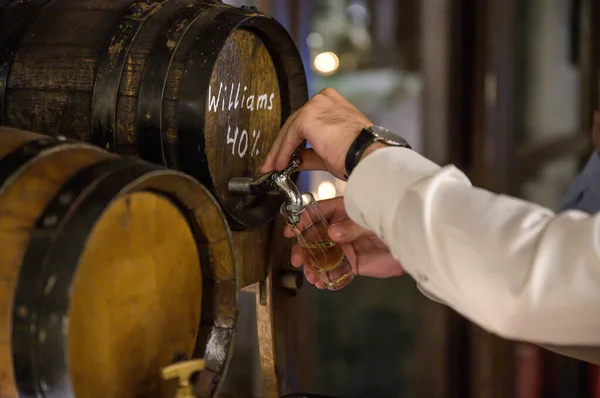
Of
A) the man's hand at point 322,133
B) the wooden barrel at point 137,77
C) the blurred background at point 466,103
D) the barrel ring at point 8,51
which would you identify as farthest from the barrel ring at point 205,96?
the blurred background at point 466,103

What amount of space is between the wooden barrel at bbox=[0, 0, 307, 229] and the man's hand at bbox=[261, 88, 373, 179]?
0.10 m

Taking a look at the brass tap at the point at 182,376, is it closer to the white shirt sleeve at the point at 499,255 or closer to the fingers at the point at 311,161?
the white shirt sleeve at the point at 499,255

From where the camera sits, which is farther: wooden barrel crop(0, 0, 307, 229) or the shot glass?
the shot glass

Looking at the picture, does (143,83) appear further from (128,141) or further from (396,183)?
(396,183)

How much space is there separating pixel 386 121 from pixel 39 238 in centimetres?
236

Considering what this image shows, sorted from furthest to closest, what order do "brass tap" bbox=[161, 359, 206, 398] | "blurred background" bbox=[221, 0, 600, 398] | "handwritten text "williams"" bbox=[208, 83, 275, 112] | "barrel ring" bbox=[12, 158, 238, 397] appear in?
"blurred background" bbox=[221, 0, 600, 398] → "handwritten text "williams"" bbox=[208, 83, 275, 112] → "brass tap" bbox=[161, 359, 206, 398] → "barrel ring" bbox=[12, 158, 238, 397]

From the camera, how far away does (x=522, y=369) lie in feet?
8.42

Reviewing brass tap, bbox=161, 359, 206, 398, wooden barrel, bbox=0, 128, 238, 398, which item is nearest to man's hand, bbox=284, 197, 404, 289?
wooden barrel, bbox=0, 128, 238, 398

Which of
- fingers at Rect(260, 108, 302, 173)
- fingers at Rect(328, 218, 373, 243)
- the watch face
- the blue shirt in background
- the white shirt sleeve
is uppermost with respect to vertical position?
the watch face

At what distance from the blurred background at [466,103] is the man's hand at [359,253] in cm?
116

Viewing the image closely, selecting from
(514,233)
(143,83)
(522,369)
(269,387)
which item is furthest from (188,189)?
(522,369)

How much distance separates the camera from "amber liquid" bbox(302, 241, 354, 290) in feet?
4.16

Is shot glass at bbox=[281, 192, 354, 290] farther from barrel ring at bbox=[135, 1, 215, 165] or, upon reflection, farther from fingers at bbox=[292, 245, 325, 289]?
barrel ring at bbox=[135, 1, 215, 165]

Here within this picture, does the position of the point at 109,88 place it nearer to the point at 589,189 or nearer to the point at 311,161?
the point at 311,161
